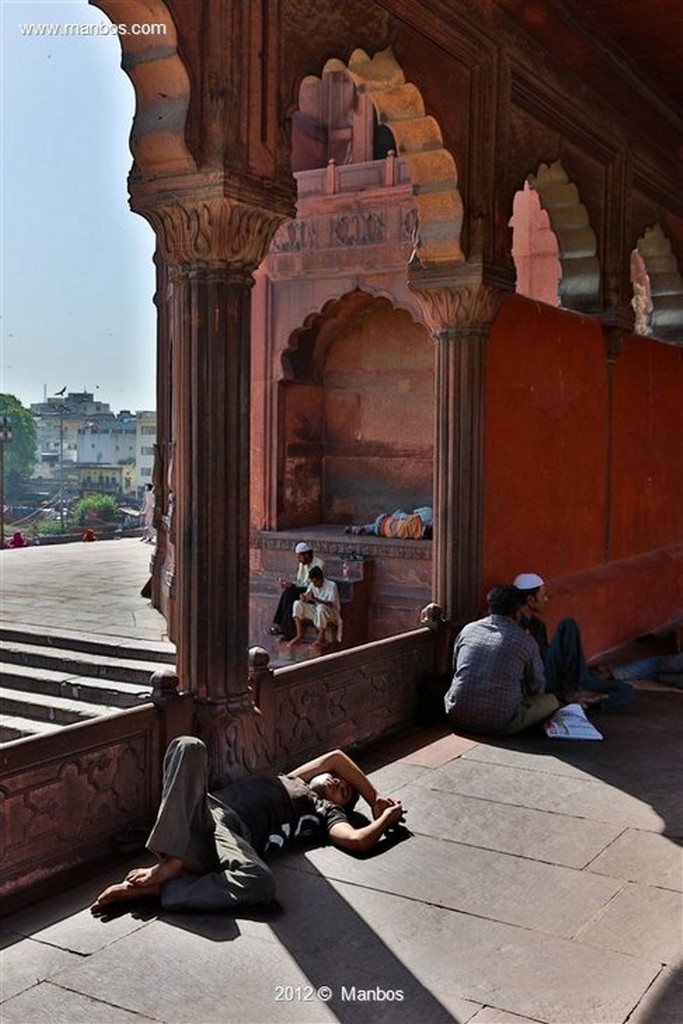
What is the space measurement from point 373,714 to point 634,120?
5.96 m

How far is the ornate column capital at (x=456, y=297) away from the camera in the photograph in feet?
23.1

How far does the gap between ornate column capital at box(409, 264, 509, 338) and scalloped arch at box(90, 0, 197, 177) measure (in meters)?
2.70

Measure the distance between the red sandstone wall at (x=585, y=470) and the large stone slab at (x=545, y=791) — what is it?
2.02 m

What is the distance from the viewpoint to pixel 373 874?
13.9 ft

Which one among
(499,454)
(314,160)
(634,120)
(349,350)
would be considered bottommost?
(499,454)

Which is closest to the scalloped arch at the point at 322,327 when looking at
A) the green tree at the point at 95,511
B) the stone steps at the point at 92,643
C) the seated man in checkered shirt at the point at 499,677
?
the stone steps at the point at 92,643

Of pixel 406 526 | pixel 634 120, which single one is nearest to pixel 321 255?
pixel 406 526

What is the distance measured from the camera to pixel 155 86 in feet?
15.6

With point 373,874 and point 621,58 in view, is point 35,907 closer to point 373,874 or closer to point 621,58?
point 373,874

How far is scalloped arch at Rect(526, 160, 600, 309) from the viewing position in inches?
332

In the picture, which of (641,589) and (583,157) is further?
(641,589)

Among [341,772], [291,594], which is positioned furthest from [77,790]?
[291,594]

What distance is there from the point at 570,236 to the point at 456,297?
7.52 ft

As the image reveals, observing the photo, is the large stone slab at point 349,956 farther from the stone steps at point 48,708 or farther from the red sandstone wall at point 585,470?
the stone steps at point 48,708
